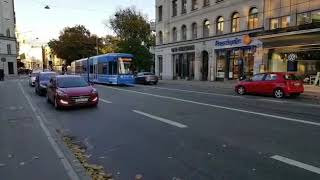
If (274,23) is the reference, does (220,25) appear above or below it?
above

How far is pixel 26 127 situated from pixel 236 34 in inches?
1040

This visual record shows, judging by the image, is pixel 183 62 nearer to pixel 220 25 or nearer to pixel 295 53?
pixel 220 25

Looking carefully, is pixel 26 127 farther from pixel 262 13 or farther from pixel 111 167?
pixel 262 13

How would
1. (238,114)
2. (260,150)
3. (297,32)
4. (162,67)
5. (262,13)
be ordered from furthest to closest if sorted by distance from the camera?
(162,67) < (262,13) < (297,32) < (238,114) < (260,150)

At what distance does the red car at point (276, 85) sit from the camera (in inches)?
763

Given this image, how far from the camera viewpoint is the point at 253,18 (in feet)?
104

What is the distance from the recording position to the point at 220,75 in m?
36.6

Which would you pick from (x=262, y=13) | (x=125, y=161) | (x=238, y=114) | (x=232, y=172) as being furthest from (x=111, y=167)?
(x=262, y=13)

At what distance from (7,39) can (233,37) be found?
5199 centimetres

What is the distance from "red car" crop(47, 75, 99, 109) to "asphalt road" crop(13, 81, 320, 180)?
1.13m

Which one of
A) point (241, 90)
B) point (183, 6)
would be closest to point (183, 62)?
point (183, 6)

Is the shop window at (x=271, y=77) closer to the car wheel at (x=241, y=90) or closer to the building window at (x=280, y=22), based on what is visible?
the car wheel at (x=241, y=90)

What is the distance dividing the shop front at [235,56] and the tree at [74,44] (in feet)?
184

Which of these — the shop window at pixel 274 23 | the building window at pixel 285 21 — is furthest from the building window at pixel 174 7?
the building window at pixel 285 21
